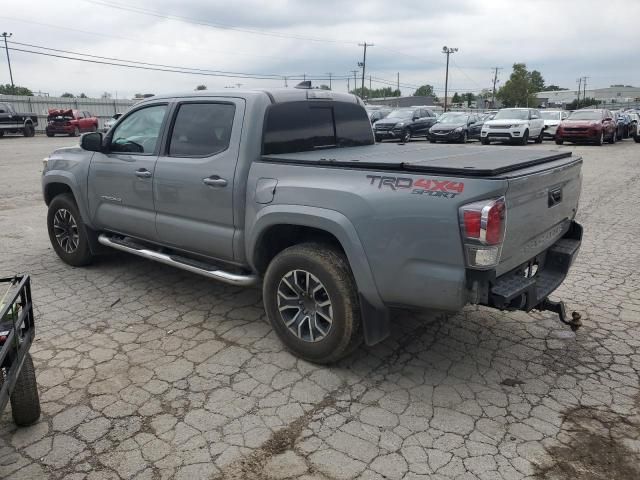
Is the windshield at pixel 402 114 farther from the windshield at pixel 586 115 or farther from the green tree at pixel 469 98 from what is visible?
the green tree at pixel 469 98

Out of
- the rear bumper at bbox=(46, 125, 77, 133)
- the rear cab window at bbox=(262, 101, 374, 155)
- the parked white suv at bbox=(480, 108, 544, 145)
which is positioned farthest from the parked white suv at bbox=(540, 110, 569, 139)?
the rear bumper at bbox=(46, 125, 77, 133)

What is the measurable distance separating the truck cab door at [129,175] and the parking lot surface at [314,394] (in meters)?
0.71

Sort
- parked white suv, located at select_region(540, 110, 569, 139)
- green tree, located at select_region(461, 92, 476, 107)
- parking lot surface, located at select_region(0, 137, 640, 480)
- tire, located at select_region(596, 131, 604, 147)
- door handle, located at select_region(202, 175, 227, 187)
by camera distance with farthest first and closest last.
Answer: green tree, located at select_region(461, 92, 476, 107), parked white suv, located at select_region(540, 110, 569, 139), tire, located at select_region(596, 131, 604, 147), door handle, located at select_region(202, 175, 227, 187), parking lot surface, located at select_region(0, 137, 640, 480)

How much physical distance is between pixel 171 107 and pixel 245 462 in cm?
305

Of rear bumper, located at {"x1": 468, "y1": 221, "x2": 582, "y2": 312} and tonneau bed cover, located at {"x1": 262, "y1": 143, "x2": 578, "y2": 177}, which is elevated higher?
tonneau bed cover, located at {"x1": 262, "y1": 143, "x2": 578, "y2": 177}

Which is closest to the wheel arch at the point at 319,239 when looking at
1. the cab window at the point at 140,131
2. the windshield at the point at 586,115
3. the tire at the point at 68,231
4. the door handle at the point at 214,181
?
the door handle at the point at 214,181

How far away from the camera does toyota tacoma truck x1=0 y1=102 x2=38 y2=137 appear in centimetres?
2833

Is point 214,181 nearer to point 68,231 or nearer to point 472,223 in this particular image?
point 472,223

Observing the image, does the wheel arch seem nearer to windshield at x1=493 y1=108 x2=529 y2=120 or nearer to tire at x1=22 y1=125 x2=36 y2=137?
windshield at x1=493 y1=108 x2=529 y2=120

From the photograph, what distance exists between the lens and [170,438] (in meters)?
2.91

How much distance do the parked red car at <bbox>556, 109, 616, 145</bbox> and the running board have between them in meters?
21.5

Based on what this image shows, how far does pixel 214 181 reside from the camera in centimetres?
400

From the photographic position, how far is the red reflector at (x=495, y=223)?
9.05 feet

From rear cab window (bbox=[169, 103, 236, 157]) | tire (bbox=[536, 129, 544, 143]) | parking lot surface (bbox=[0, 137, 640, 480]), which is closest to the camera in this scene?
parking lot surface (bbox=[0, 137, 640, 480])
